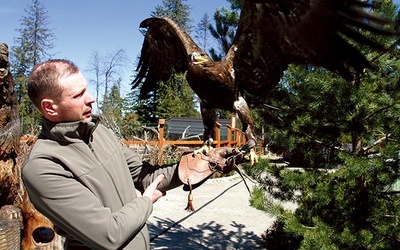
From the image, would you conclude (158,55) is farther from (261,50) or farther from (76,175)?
(76,175)

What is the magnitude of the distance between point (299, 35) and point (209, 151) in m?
0.88

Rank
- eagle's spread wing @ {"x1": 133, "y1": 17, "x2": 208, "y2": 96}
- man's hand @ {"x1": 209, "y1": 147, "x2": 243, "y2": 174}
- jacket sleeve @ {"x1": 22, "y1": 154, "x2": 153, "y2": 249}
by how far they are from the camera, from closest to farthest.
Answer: jacket sleeve @ {"x1": 22, "y1": 154, "x2": 153, "y2": 249}
man's hand @ {"x1": 209, "y1": 147, "x2": 243, "y2": 174}
eagle's spread wing @ {"x1": 133, "y1": 17, "x2": 208, "y2": 96}

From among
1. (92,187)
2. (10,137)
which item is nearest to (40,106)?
(92,187)

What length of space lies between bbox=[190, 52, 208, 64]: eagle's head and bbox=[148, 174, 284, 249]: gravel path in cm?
263

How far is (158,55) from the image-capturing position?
3967 millimetres

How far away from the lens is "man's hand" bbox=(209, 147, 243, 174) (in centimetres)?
220

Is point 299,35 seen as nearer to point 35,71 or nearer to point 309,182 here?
point 35,71

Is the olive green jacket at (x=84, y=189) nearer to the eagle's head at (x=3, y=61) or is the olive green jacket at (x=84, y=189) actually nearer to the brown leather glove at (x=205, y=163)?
the brown leather glove at (x=205, y=163)

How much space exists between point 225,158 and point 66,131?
1.16 meters

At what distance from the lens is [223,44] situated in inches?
180

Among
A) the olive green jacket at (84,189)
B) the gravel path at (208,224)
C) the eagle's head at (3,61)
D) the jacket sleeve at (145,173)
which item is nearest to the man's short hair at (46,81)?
the olive green jacket at (84,189)

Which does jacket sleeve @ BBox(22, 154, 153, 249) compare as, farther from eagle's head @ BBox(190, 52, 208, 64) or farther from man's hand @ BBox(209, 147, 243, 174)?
eagle's head @ BBox(190, 52, 208, 64)

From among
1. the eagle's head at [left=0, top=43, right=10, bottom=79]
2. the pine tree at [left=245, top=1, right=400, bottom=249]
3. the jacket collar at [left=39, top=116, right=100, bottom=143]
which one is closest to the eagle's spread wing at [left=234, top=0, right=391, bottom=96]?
the pine tree at [left=245, top=1, right=400, bottom=249]

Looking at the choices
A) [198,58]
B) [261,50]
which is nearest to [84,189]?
[261,50]
